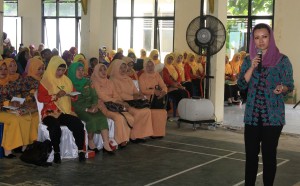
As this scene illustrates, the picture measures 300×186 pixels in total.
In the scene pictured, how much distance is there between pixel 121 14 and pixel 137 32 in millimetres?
856

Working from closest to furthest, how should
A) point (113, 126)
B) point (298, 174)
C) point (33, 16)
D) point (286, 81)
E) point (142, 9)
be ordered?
point (286, 81)
point (298, 174)
point (113, 126)
point (142, 9)
point (33, 16)

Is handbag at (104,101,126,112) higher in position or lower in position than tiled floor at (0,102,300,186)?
higher

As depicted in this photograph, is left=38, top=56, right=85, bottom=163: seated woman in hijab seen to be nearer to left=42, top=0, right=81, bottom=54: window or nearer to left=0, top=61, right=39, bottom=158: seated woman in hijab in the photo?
left=0, top=61, right=39, bottom=158: seated woman in hijab

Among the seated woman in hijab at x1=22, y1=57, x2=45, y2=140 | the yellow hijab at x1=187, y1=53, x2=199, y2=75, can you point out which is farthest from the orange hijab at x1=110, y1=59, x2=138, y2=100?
the yellow hijab at x1=187, y1=53, x2=199, y2=75

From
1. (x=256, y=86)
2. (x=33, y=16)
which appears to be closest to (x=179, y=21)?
(x=33, y=16)

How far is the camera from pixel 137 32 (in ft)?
51.5

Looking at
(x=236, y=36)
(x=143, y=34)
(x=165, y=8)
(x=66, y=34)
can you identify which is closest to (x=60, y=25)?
(x=66, y=34)

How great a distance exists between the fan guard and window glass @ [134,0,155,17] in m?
7.28

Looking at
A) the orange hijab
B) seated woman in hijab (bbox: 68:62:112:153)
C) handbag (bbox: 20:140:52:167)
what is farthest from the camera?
the orange hijab

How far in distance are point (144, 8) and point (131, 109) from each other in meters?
9.10

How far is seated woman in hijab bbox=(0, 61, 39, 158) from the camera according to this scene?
555 centimetres

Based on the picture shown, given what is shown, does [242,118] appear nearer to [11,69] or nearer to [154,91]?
[154,91]

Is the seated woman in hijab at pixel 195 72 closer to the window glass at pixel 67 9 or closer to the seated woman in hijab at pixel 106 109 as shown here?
the seated woman in hijab at pixel 106 109

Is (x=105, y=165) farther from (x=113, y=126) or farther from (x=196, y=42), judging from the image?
(x=196, y=42)
